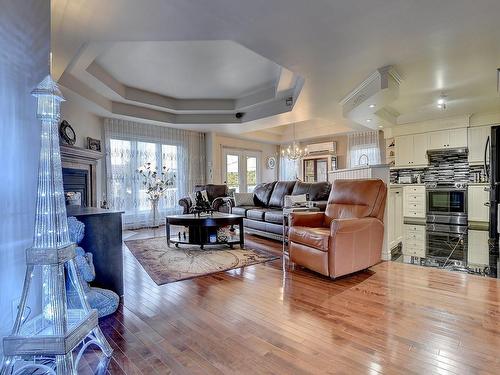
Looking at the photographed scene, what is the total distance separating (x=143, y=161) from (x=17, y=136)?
17.8 ft

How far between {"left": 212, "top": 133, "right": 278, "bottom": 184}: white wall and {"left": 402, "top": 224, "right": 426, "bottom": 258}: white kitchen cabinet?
4.89 meters

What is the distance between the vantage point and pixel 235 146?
8625mm

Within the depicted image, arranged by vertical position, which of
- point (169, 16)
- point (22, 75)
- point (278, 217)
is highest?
point (169, 16)

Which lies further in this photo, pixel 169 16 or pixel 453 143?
pixel 453 143

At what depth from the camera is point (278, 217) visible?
4.57m

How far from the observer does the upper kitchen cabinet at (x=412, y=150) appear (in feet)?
23.7

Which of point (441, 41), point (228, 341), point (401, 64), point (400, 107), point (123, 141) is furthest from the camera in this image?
point (123, 141)

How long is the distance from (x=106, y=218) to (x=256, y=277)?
1631mm

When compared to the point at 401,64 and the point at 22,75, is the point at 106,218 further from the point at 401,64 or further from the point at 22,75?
the point at 401,64

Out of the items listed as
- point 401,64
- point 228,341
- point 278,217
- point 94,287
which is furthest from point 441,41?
point 94,287

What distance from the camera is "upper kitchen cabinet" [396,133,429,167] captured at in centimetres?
723

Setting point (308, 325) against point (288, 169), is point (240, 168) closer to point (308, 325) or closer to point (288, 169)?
point (288, 169)

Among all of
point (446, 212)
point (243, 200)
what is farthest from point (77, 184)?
point (446, 212)

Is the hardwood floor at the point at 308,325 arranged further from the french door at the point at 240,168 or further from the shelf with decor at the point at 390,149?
the french door at the point at 240,168
